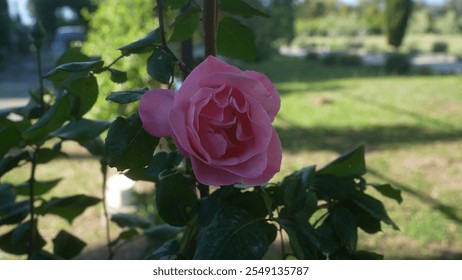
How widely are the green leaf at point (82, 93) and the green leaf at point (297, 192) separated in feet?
0.73

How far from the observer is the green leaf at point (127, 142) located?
46 cm

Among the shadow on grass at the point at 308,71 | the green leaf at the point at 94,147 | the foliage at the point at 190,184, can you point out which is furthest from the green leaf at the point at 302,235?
the shadow on grass at the point at 308,71

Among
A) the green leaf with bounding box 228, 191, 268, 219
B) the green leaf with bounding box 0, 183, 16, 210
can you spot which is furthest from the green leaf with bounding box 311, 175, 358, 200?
the green leaf with bounding box 0, 183, 16, 210

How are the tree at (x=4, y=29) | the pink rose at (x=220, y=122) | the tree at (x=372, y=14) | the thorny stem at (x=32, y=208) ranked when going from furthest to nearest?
the tree at (x=372, y=14), the tree at (x=4, y=29), the thorny stem at (x=32, y=208), the pink rose at (x=220, y=122)

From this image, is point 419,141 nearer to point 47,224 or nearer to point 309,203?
point 47,224

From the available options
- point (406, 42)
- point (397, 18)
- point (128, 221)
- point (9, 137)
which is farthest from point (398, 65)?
point (9, 137)

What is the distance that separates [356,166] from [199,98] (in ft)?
1.00

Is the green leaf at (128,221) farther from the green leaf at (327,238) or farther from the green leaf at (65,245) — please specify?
the green leaf at (327,238)

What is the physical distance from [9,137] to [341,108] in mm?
6323

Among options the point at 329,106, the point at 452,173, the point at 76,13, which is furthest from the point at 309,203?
the point at 76,13

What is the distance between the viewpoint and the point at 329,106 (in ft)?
22.6

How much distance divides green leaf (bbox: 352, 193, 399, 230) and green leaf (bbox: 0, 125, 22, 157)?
41cm

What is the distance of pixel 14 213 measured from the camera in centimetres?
75

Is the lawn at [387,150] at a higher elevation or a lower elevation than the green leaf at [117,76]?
lower
